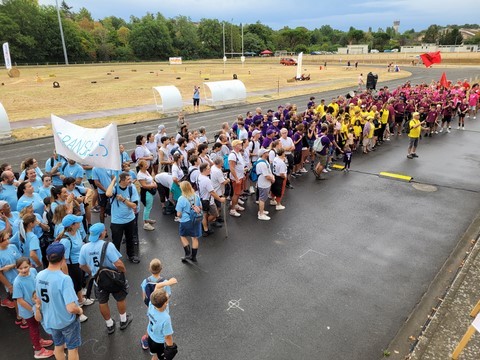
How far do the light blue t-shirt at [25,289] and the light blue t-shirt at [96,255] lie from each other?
676 millimetres

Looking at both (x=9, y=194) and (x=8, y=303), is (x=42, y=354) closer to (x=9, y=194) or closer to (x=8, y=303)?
(x=8, y=303)

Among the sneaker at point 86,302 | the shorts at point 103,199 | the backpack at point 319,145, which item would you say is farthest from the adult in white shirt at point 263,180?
the sneaker at point 86,302

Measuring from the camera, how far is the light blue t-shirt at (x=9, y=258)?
206 inches

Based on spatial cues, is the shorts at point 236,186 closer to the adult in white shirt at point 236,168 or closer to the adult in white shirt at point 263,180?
the adult in white shirt at point 236,168

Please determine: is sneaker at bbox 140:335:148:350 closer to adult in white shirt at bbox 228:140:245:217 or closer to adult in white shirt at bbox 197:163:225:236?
adult in white shirt at bbox 197:163:225:236

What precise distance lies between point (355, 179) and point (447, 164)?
431 cm

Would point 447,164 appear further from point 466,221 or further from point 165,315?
point 165,315

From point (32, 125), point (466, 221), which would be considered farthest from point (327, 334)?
point (32, 125)

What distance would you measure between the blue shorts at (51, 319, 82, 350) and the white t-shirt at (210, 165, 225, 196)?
4.48 metres

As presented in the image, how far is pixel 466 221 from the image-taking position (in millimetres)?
9016

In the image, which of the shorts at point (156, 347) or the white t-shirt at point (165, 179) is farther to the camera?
the white t-shirt at point (165, 179)

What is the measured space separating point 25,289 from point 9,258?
797 mm

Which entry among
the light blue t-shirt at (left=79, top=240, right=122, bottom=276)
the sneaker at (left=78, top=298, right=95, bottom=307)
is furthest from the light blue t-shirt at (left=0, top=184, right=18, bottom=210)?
the light blue t-shirt at (left=79, top=240, right=122, bottom=276)

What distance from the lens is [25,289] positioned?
4801mm
